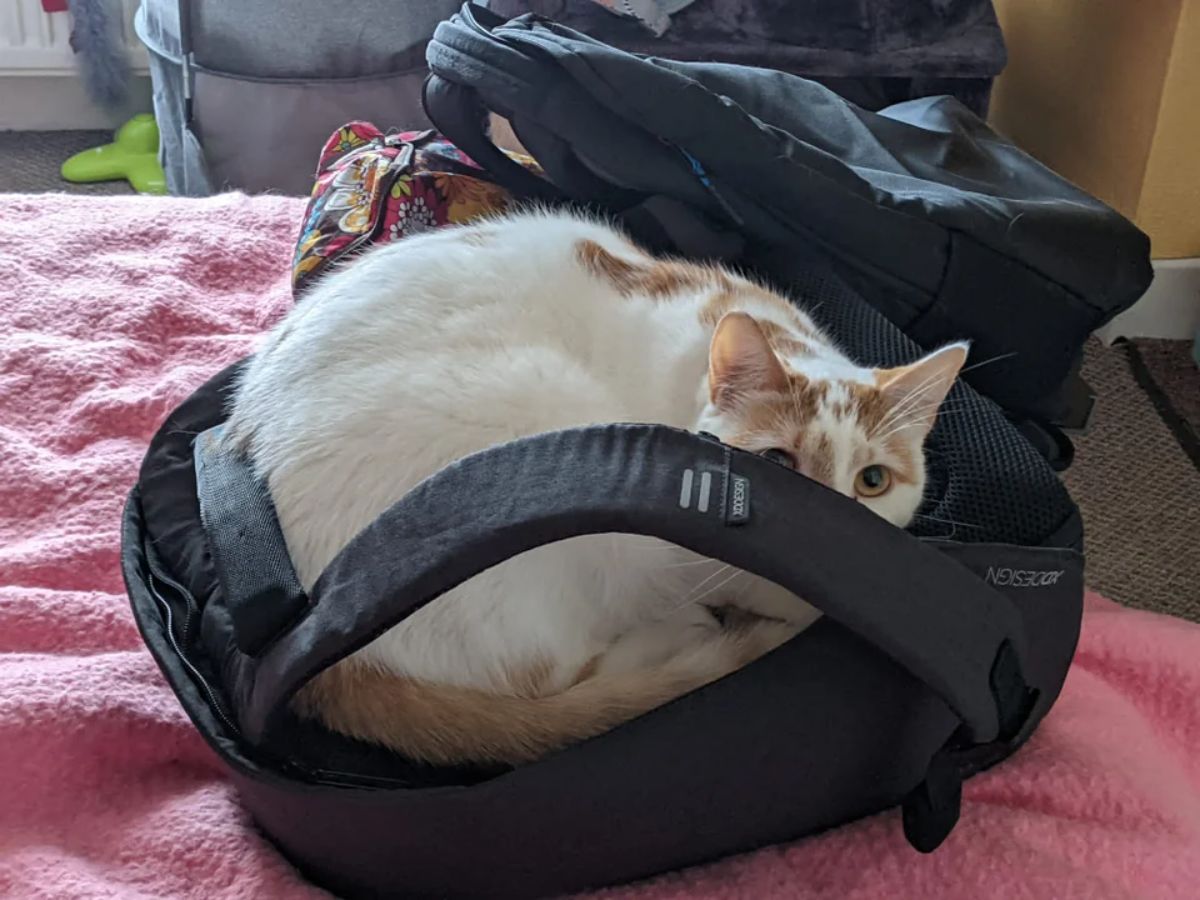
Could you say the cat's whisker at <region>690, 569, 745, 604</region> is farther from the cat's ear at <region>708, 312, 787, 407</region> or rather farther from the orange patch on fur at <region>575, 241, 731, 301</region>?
the orange patch on fur at <region>575, 241, 731, 301</region>

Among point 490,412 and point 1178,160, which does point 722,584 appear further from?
point 1178,160

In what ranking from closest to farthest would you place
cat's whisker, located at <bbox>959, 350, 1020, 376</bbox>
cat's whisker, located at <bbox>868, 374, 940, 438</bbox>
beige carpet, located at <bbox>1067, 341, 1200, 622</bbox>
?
cat's whisker, located at <bbox>868, 374, 940, 438</bbox>
cat's whisker, located at <bbox>959, 350, 1020, 376</bbox>
beige carpet, located at <bbox>1067, 341, 1200, 622</bbox>

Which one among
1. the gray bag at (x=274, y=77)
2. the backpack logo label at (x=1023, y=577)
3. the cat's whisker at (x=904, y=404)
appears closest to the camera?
the backpack logo label at (x=1023, y=577)

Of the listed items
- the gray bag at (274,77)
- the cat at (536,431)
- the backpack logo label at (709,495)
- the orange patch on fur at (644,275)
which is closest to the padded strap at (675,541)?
the backpack logo label at (709,495)

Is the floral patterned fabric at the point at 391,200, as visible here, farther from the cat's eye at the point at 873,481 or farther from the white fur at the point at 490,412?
the cat's eye at the point at 873,481

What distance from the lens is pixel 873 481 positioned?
0.83 m

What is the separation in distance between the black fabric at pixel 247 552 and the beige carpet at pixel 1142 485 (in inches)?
42.3

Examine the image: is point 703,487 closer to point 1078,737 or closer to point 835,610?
point 835,610

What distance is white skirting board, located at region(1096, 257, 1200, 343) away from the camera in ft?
6.08

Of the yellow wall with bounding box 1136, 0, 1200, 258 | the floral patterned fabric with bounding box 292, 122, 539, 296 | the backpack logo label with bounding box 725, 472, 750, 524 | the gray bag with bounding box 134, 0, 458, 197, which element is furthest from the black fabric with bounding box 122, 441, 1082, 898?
the gray bag with bounding box 134, 0, 458, 197

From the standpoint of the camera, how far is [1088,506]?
5.18ft

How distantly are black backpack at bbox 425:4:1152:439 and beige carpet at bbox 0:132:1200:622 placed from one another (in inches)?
20.5

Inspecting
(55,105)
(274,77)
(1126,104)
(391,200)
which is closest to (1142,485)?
(1126,104)

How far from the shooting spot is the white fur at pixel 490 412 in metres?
0.73
